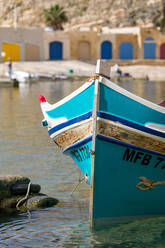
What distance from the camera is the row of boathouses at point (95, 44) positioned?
195ft

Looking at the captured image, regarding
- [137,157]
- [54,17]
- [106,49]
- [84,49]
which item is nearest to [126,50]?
[106,49]

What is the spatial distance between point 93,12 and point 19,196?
250 feet

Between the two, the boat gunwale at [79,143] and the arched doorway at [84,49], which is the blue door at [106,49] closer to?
the arched doorway at [84,49]

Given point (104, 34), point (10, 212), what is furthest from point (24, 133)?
point (104, 34)

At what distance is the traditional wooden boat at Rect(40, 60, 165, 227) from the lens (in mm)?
7816

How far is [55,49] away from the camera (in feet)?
202

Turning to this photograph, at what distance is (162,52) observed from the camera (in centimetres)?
6475

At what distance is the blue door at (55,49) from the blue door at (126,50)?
294 inches

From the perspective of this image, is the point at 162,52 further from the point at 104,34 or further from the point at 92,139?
the point at 92,139

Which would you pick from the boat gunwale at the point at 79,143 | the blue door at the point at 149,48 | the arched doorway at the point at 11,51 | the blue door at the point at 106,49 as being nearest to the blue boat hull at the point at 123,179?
the boat gunwale at the point at 79,143

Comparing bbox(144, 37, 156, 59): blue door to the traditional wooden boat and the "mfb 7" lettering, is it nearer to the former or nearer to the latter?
the traditional wooden boat

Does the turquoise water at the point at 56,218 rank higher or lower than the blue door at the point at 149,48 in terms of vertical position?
lower

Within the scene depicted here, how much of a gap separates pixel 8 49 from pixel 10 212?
1898 inches

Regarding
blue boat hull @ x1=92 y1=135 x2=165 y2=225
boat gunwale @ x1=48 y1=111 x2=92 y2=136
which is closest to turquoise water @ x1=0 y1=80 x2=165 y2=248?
blue boat hull @ x1=92 y1=135 x2=165 y2=225
